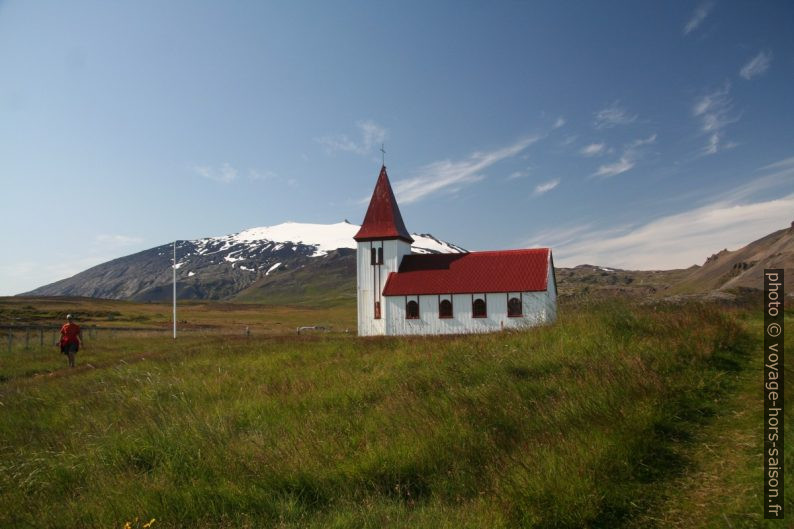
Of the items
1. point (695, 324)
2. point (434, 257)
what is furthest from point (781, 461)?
point (434, 257)

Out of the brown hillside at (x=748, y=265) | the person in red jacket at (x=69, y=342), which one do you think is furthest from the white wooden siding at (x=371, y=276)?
the brown hillside at (x=748, y=265)

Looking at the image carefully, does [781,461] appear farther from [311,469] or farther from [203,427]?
[203,427]

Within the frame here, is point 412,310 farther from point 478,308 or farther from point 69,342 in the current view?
point 69,342

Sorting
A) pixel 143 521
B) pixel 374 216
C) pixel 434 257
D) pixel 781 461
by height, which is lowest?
pixel 143 521

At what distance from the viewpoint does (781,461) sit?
4566 millimetres

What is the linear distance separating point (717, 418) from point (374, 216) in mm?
35376

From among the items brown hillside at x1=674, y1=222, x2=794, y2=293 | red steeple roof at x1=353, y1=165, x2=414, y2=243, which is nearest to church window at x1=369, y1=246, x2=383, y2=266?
red steeple roof at x1=353, y1=165, x2=414, y2=243

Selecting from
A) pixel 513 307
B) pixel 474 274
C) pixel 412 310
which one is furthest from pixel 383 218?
pixel 513 307

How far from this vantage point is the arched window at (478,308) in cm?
3403

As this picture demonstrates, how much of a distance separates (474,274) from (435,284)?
2.83m

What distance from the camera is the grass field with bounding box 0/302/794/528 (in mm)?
4660

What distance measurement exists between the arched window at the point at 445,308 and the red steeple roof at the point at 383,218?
6.55m

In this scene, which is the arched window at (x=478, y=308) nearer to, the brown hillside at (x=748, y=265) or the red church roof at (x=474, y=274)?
the red church roof at (x=474, y=274)

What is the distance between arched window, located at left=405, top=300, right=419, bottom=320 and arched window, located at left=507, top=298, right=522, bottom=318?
647 cm
